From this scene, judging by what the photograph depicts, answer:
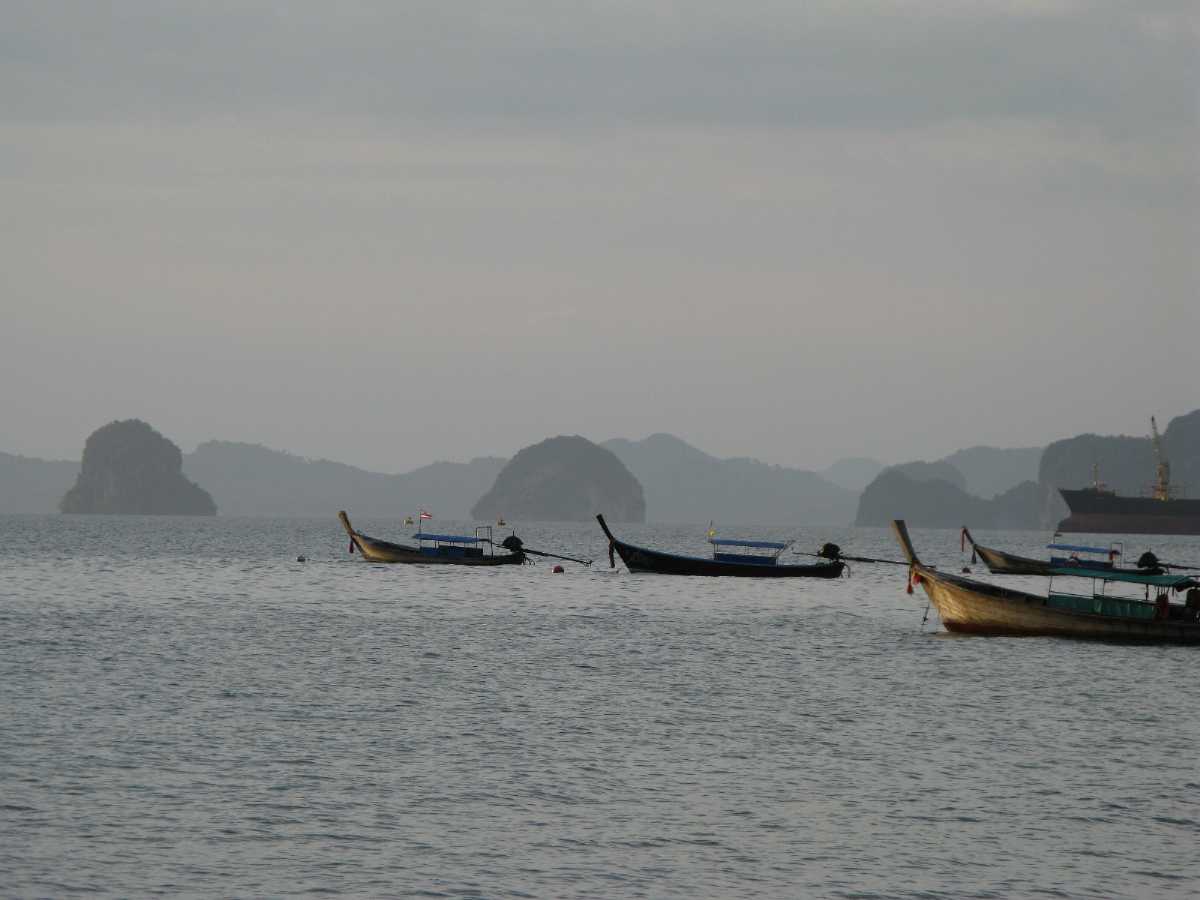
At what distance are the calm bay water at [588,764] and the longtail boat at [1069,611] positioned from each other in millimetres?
855

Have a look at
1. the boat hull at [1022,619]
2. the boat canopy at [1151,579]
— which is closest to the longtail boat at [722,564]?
the boat hull at [1022,619]

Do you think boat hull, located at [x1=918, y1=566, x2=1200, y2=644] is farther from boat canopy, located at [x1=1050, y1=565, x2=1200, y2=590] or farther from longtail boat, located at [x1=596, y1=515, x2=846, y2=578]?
longtail boat, located at [x1=596, y1=515, x2=846, y2=578]

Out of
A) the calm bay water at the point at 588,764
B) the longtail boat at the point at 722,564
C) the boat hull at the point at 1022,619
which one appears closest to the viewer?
the calm bay water at the point at 588,764

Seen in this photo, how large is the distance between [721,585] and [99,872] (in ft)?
280

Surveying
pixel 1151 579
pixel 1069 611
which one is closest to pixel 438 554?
pixel 1069 611

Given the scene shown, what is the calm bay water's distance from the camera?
22.3 metres

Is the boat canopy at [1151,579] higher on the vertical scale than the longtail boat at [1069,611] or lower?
higher

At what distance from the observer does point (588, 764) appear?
3052 centimetres

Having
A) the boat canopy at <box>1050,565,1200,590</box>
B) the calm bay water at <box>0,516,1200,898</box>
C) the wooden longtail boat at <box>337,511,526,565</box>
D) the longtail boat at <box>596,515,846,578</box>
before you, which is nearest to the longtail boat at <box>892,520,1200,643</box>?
the boat canopy at <box>1050,565,1200,590</box>

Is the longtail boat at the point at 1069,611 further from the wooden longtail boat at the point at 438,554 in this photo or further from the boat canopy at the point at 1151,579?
the wooden longtail boat at the point at 438,554

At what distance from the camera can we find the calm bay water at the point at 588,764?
22328 millimetres

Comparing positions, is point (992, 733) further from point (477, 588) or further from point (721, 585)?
point (721, 585)

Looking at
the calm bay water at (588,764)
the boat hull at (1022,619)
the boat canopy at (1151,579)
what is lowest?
the calm bay water at (588,764)

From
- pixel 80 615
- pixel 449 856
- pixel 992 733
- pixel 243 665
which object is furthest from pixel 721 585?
pixel 449 856
